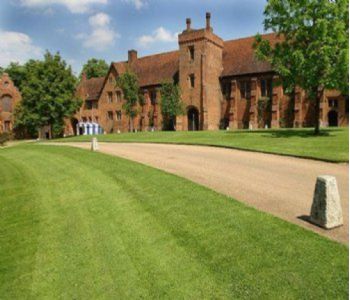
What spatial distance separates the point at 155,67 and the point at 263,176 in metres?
45.4

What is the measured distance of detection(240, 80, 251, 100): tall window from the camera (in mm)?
44281

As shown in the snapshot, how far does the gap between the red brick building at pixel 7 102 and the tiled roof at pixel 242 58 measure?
36.6 meters

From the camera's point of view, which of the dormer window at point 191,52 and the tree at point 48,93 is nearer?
the tree at point 48,93

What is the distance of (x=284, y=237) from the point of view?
615 centimetres

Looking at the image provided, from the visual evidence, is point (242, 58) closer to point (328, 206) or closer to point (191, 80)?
point (191, 80)

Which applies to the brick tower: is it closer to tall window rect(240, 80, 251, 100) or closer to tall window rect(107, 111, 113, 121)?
tall window rect(240, 80, 251, 100)

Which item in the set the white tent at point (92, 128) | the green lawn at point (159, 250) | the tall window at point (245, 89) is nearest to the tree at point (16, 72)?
the white tent at point (92, 128)

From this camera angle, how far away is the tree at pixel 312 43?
21719 mm

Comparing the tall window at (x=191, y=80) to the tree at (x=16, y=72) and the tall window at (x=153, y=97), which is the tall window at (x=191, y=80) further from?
the tree at (x=16, y=72)

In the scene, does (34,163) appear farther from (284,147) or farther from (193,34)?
(193,34)

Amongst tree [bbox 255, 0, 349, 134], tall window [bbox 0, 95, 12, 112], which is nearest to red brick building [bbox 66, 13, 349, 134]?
tree [bbox 255, 0, 349, 134]

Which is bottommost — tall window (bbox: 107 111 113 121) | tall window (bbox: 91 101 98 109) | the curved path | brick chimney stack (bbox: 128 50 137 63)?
the curved path

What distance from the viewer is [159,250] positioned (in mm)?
6320

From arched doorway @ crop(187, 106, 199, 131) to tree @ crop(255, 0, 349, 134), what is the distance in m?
20.3
